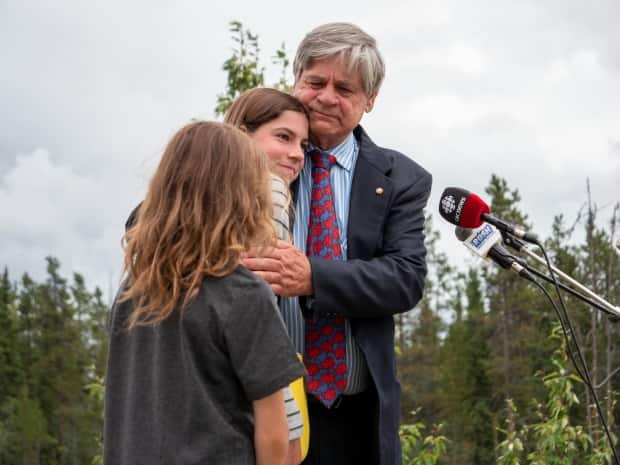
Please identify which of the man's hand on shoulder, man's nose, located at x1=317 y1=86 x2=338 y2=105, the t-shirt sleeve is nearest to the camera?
the t-shirt sleeve

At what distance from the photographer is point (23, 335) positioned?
199 ft

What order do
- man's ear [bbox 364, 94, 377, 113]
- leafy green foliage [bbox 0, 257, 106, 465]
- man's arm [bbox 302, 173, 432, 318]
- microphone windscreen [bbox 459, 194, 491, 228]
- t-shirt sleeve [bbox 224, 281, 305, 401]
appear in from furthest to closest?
leafy green foliage [bbox 0, 257, 106, 465], man's ear [bbox 364, 94, 377, 113], microphone windscreen [bbox 459, 194, 491, 228], man's arm [bbox 302, 173, 432, 318], t-shirt sleeve [bbox 224, 281, 305, 401]

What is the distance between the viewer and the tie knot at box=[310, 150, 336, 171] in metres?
3.60

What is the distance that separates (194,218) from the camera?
105 inches

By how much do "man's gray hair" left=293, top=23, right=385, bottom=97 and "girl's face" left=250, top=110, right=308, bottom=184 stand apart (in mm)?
281

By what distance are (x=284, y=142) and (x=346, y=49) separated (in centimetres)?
43

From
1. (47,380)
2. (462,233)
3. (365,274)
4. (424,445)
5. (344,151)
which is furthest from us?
(47,380)

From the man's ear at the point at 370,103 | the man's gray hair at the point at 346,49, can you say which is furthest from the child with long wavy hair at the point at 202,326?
the man's ear at the point at 370,103

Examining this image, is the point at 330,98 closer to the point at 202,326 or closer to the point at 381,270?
the point at 381,270

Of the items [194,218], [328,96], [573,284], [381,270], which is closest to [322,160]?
[328,96]

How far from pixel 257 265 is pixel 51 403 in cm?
5728

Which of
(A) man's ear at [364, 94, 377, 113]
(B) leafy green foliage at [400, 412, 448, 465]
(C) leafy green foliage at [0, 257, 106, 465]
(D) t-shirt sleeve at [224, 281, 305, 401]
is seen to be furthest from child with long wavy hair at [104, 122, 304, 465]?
(C) leafy green foliage at [0, 257, 106, 465]

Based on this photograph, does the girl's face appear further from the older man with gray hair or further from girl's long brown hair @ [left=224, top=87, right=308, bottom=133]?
the older man with gray hair

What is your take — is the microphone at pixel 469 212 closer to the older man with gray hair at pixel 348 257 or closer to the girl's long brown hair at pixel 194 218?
the older man with gray hair at pixel 348 257
